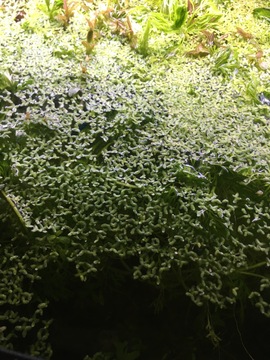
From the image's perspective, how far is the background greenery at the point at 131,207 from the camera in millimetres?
1312

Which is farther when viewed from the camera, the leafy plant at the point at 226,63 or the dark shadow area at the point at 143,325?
the leafy plant at the point at 226,63

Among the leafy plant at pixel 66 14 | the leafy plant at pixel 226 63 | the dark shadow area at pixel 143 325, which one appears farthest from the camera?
the leafy plant at pixel 66 14

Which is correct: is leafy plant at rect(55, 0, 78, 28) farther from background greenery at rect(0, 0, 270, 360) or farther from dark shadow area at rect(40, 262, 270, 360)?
dark shadow area at rect(40, 262, 270, 360)

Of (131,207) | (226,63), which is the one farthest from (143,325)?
(226,63)

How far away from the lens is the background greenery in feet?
4.30

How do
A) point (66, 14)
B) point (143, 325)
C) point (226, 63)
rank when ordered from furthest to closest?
point (66, 14)
point (226, 63)
point (143, 325)

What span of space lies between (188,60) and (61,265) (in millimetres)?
1295

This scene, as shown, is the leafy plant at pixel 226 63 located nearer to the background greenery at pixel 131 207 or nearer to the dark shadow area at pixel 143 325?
the background greenery at pixel 131 207


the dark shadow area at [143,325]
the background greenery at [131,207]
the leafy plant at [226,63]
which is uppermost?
the leafy plant at [226,63]

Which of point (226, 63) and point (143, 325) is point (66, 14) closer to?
point (226, 63)

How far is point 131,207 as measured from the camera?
4.62ft

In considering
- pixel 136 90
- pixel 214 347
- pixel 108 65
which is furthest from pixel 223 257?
pixel 108 65

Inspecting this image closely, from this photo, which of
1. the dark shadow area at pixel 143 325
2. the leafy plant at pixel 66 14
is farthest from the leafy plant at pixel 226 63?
the dark shadow area at pixel 143 325

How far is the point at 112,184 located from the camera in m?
1.47
